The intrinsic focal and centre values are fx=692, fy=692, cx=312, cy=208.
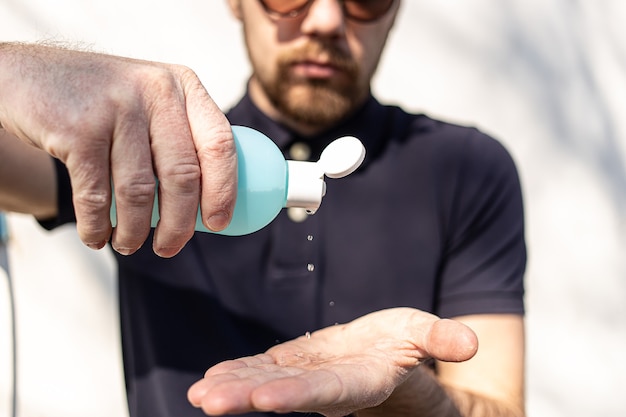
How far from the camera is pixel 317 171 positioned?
0.72m

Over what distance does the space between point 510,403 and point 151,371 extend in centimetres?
66

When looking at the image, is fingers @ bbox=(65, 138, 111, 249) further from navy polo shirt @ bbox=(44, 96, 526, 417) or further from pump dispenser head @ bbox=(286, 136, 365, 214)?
navy polo shirt @ bbox=(44, 96, 526, 417)

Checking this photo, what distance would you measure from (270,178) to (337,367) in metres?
0.21

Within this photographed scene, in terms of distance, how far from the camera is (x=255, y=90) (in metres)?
1.45

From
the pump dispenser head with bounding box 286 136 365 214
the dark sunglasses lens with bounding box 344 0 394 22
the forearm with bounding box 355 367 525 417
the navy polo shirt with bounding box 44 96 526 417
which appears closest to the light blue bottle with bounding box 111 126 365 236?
the pump dispenser head with bounding box 286 136 365 214

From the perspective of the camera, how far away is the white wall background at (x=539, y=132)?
1809 mm

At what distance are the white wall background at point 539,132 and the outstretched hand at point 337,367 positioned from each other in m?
1.09

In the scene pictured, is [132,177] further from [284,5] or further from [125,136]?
[284,5]

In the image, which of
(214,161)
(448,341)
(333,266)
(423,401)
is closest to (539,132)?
(333,266)

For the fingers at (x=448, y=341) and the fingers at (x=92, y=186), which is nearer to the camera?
the fingers at (x=92, y=186)

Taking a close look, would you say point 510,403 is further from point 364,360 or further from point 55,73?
point 55,73

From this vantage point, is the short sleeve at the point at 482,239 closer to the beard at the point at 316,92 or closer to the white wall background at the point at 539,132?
the beard at the point at 316,92

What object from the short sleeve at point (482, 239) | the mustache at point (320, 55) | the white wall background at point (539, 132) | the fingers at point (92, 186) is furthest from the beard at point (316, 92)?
the fingers at point (92, 186)

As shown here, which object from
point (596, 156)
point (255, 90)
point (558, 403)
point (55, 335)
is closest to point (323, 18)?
point (255, 90)
